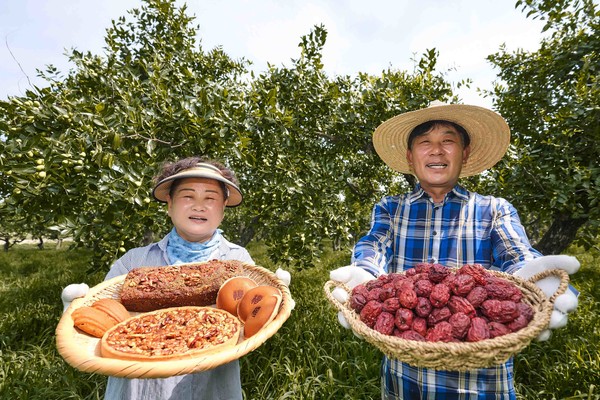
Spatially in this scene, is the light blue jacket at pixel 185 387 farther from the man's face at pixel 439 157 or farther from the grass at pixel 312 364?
the man's face at pixel 439 157

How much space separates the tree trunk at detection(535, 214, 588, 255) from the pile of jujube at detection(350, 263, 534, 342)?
354 centimetres

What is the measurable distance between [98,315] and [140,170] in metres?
1.17

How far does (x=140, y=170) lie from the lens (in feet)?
8.15

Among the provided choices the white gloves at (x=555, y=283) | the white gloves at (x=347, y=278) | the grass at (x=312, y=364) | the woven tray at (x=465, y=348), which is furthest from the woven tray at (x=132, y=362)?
the grass at (x=312, y=364)

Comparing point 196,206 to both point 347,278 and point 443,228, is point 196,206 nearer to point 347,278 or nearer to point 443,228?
point 347,278

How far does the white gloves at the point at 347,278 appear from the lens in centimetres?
170

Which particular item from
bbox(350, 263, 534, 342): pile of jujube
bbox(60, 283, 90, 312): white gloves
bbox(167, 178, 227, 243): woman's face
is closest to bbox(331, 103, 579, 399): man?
bbox(350, 263, 534, 342): pile of jujube

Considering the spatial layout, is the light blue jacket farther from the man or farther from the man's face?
the man's face

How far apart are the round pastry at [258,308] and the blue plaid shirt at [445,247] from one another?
0.61 meters

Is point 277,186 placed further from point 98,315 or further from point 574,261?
point 574,261

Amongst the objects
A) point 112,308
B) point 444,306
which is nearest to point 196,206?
point 112,308

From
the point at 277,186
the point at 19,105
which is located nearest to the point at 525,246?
the point at 277,186

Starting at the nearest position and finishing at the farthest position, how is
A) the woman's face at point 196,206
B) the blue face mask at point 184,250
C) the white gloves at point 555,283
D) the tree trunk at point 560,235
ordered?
the white gloves at point 555,283 → the woman's face at point 196,206 → the blue face mask at point 184,250 → the tree trunk at point 560,235

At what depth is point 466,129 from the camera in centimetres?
217
